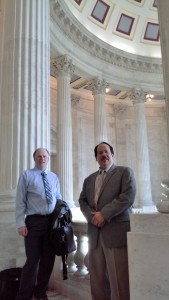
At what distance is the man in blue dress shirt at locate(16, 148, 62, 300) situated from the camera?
414 centimetres

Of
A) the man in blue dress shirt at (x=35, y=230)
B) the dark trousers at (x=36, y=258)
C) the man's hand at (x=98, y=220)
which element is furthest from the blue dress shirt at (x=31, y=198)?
the man's hand at (x=98, y=220)

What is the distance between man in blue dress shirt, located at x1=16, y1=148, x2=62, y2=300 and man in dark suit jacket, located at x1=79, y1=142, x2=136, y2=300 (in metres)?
0.90

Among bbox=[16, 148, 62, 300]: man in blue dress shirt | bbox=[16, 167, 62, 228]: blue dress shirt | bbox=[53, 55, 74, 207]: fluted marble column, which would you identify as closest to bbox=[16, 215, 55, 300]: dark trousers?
bbox=[16, 148, 62, 300]: man in blue dress shirt

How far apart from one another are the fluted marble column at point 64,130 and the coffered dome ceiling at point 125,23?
4.63 meters

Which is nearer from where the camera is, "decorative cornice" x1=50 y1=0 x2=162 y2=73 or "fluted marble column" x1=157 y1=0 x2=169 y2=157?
"fluted marble column" x1=157 y1=0 x2=169 y2=157

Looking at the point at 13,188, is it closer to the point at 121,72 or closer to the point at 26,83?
the point at 26,83

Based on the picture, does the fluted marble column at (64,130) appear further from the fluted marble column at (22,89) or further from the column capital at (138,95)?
the fluted marble column at (22,89)

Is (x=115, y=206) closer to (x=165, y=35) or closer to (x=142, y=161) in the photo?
(x=165, y=35)

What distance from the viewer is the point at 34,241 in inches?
165

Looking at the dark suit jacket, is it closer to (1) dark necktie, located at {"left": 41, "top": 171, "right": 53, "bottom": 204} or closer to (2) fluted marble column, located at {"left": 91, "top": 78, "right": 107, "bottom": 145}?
(1) dark necktie, located at {"left": 41, "top": 171, "right": 53, "bottom": 204}

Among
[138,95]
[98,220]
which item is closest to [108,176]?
[98,220]

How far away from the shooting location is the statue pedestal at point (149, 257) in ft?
8.82

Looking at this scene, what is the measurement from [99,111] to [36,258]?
1441cm

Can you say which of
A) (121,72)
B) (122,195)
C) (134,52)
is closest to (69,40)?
(121,72)
